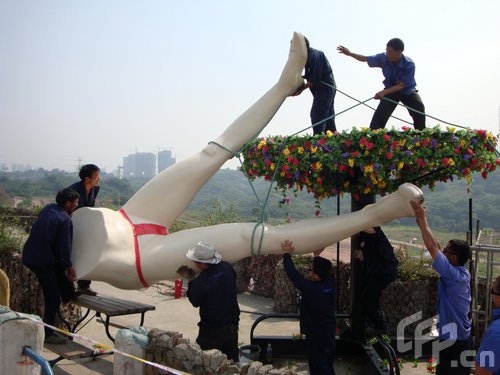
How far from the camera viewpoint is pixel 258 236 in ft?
14.8

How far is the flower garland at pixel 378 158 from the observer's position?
407 centimetres

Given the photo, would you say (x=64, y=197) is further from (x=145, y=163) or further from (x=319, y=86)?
(x=145, y=163)

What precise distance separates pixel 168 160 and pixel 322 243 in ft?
566

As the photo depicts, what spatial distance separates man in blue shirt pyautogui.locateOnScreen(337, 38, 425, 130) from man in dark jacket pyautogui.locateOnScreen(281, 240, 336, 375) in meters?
1.70

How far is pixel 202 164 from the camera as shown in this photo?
4.95 meters

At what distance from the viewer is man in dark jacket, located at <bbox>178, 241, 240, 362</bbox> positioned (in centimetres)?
423

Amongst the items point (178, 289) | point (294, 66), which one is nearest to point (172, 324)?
point (178, 289)

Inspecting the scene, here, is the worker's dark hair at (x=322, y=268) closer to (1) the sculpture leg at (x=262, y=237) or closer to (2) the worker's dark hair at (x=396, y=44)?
(1) the sculpture leg at (x=262, y=237)

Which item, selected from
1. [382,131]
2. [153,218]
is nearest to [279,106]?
[382,131]

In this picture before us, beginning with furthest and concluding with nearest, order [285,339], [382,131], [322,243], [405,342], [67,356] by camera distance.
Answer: [405,342] → [285,339] → [67,356] → [322,243] → [382,131]

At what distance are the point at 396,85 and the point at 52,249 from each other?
153 inches

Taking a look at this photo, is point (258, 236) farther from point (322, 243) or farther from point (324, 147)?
point (324, 147)

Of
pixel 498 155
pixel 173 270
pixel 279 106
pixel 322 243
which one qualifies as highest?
pixel 279 106

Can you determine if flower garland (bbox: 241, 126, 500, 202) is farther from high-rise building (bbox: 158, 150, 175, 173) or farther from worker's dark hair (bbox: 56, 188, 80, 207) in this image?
high-rise building (bbox: 158, 150, 175, 173)
